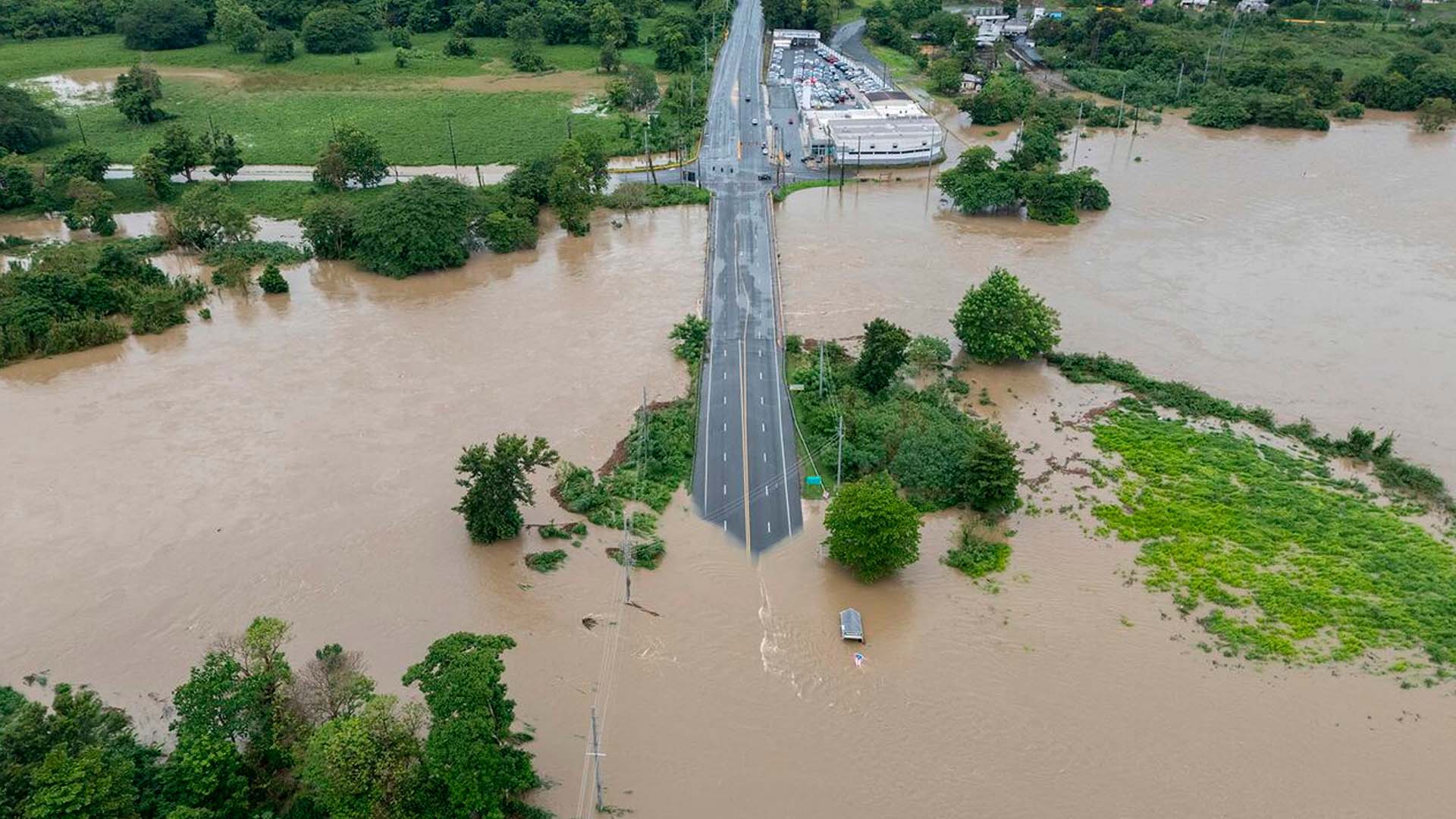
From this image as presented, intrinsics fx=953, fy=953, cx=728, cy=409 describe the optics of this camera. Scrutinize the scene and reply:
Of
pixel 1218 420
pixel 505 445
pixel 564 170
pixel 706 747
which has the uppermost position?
pixel 564 170

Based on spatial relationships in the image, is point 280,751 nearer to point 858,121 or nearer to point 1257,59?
point 858,121

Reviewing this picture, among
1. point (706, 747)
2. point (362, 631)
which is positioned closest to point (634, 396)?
point (362, 631)

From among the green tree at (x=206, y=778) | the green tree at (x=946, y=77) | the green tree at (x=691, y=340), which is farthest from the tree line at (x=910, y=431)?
the green tree at (x=946, y=77)

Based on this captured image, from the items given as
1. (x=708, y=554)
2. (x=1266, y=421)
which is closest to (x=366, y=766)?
(x=708, y=554)

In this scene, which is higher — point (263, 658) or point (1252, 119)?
point (1252, 119)

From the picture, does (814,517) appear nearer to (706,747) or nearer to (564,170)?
(706,747)

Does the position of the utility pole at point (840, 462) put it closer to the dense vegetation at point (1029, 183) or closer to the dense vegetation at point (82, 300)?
the dense vegetation at point (1029, 183)

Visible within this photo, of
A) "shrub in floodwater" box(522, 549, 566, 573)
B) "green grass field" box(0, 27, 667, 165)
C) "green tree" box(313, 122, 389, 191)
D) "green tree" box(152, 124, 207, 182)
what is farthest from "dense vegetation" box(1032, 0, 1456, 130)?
"green tree" box(152, 124, 207, 182)
